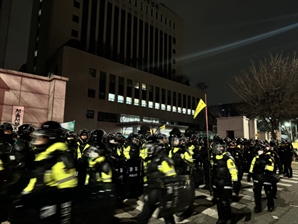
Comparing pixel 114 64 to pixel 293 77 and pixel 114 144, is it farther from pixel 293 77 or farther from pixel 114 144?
pixel 114 144

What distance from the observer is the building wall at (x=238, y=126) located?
30416 millimetres

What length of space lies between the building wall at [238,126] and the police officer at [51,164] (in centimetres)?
3045

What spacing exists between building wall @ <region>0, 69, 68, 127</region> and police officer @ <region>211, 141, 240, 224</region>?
1725 centimetres

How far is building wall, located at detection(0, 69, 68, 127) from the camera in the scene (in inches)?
701

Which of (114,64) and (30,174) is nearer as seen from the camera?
(30,174)

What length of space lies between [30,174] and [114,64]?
36.5 meters

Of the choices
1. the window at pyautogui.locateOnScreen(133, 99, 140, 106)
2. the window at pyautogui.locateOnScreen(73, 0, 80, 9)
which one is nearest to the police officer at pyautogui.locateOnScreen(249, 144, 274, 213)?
the window at pyautogui.locateOnScreen(133, 99, 140, 106)

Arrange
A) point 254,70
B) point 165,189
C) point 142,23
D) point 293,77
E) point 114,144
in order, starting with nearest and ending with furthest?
point 165,189, point 114,144, point 293,77, point 254,70, point 142,23

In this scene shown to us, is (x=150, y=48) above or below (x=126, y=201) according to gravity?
above

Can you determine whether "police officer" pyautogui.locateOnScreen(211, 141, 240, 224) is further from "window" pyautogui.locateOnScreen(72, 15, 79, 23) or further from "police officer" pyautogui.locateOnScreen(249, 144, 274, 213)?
"window" pyautogui.locateOnScreen(72, 15, 79, 23)

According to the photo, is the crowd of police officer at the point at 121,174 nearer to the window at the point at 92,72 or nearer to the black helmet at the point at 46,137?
the black helmet at the point at 46,137

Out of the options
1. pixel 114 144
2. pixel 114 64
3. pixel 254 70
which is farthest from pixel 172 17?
pixel 114 144

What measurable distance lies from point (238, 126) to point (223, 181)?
2860 centimetres

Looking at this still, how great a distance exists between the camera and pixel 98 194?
2.95 meters
